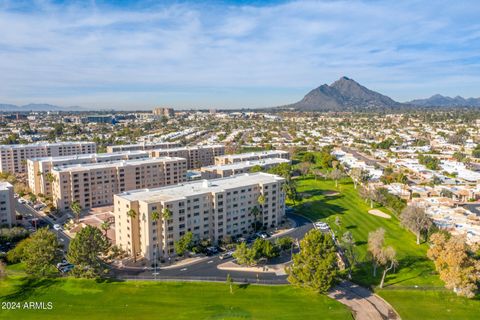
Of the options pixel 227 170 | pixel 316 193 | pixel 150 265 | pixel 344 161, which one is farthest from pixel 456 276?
pixel 344 161

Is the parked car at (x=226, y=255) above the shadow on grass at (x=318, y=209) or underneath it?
underneath

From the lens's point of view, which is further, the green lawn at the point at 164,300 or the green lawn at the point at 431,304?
the green lawn at the point at 431,304

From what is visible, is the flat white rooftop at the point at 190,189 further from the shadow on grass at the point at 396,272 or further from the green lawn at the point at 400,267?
the shadow on grass at the point at 396,272

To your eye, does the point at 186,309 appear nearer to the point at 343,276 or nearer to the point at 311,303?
the point at 311,303

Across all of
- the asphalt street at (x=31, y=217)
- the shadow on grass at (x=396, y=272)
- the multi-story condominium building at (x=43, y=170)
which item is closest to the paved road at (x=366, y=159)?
the shadow on grass at (x=396, y=272)

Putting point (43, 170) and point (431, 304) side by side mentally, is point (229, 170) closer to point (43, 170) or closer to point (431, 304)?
point (43, 170)

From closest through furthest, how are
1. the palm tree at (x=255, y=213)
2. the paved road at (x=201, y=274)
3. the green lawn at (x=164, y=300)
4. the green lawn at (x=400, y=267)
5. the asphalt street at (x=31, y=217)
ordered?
1. the green lawn at (x=164, y=300)
2. the green lawn at (x=400, y=267)
3. the paved road at (x=201, y=274)
4. the palm tree at (x=255, y=213)
5. the asphalt street at (x=31, y=217)
